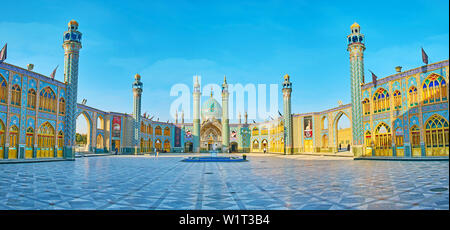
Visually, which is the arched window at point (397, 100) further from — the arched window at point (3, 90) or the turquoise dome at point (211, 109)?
the turquoise dome at point (211, 109)

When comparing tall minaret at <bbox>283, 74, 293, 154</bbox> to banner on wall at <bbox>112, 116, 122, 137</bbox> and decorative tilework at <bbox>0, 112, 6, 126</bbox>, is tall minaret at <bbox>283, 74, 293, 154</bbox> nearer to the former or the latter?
banner on wall at <bbox>112, 116, 122, 137</bbox>

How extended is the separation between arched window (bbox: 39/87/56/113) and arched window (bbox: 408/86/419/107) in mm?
26814

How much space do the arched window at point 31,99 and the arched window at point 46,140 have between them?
5.37ft

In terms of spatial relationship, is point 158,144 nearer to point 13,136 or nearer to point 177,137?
point 177,137

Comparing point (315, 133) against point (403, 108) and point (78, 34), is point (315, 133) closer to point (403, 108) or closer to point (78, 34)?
point (403, 108)

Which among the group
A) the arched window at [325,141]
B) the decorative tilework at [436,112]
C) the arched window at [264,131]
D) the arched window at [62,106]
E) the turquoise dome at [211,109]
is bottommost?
Answer: the arched window at [325,141]

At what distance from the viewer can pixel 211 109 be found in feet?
185

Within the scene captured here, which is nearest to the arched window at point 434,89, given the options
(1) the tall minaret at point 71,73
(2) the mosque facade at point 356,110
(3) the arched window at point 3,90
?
(2) the mosque facade at point 356,110

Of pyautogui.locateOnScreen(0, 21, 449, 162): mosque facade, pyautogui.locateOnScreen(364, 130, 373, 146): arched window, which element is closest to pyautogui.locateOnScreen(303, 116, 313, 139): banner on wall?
pyautogui.locateOnScreen(0, 21, 449, 162): mosque facade

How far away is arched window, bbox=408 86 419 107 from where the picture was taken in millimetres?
21183

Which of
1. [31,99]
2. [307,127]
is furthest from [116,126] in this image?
[307,127]

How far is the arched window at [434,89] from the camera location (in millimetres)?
19469

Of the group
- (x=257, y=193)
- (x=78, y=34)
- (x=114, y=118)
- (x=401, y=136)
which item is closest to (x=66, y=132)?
(x=78, y=34)
